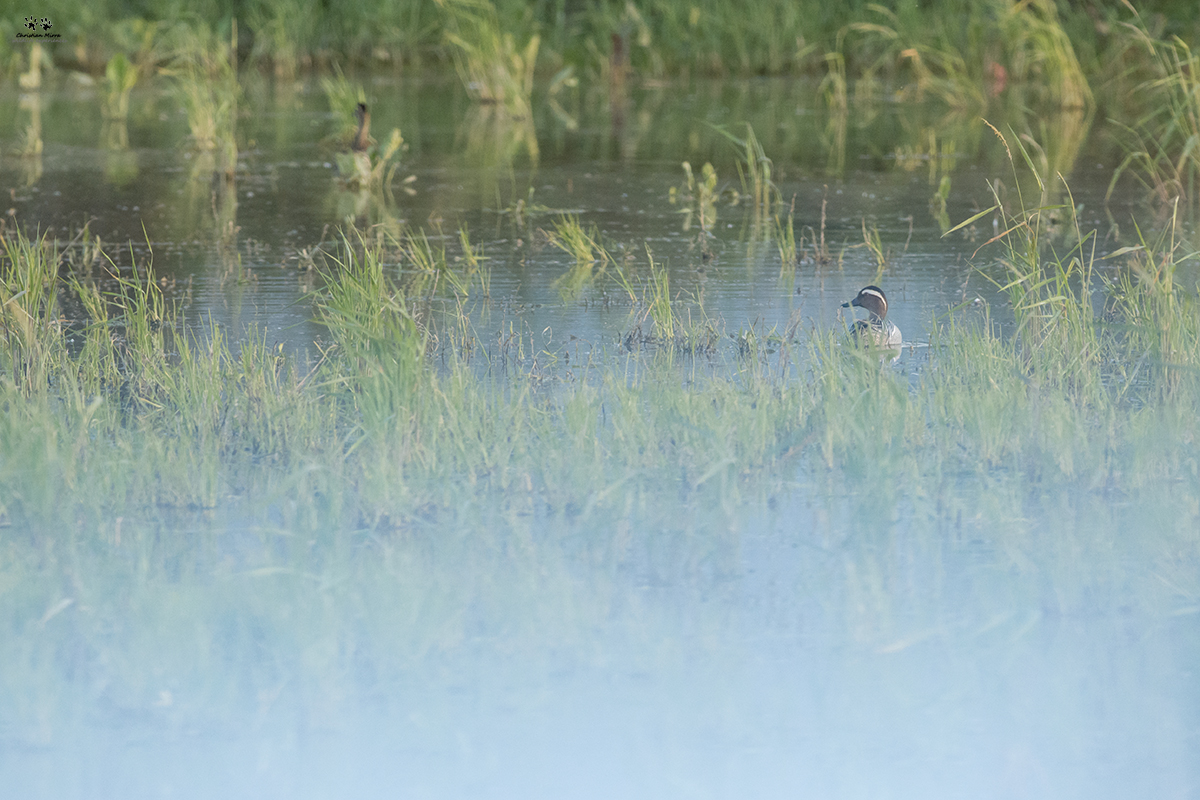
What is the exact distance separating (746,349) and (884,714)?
7.85 ft

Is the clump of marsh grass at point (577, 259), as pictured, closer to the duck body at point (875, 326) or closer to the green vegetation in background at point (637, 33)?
the duck body at point (875, 326)

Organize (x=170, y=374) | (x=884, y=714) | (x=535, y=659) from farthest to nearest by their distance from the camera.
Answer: (x=170, y=374), (x=535, y=659), (x=884, y=714)

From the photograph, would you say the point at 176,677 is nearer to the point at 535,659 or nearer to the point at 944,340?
the point at 535,659

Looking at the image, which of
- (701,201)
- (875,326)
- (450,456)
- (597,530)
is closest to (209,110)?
(701,201)

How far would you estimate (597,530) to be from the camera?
10.7 feet

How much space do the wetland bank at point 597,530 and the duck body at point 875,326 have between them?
0.07 m

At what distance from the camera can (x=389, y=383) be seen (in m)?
3.79

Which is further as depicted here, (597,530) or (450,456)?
(450,456)

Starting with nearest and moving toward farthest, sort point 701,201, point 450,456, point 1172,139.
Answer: point 450,456 < point 701,201 < point 1172,139

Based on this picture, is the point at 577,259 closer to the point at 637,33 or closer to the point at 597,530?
the point at 597,530

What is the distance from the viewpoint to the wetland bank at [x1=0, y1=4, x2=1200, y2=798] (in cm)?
247

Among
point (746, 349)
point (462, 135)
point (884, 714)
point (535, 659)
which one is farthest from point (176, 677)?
point (462, 135)

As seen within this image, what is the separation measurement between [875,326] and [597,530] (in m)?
1.71

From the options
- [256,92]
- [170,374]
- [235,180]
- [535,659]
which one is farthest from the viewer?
[256,92]
